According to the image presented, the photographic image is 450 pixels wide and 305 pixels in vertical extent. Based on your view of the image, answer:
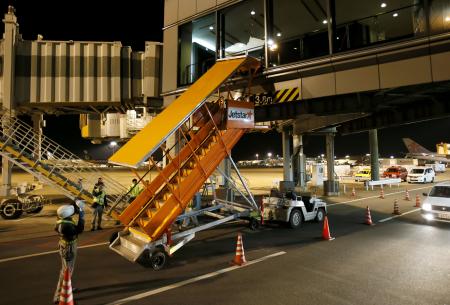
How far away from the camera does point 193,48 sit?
57.6ft

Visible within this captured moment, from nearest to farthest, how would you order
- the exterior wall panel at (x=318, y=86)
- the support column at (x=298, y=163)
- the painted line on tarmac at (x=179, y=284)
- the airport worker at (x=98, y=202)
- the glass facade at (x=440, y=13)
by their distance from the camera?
the painted line on tarmac at (x=179, y=284), the glass facade at (x=440, y=13), the exterior wall panel at (x=318, y=86), the airport worker at (x=98, y=202), the support column at (x=298, y=163)

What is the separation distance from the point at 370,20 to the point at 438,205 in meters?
11.1

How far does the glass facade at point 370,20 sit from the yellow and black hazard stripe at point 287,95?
5043mm

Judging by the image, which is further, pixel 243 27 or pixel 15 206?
pixel 243 27

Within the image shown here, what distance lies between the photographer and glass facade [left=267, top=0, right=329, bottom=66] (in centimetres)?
1588

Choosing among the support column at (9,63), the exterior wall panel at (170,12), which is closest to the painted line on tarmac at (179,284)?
the exterior wall panel at (170,12)

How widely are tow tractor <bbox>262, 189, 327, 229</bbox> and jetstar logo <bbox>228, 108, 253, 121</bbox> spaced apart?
395 centimetres

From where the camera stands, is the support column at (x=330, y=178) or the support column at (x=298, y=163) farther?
the support column at (x=298, y=163)

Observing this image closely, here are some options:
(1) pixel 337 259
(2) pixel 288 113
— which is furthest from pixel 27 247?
(2) pixel 288 113

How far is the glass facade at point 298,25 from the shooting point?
625 inches

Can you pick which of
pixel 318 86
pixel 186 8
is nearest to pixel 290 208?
pixel 318 86

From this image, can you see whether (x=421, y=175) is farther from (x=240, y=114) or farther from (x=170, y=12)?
(x=240, y=114)

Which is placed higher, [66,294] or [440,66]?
[440,66]

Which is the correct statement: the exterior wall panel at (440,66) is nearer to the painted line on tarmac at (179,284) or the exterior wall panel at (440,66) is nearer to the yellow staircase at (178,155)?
the yellow staircase at (178,155)
